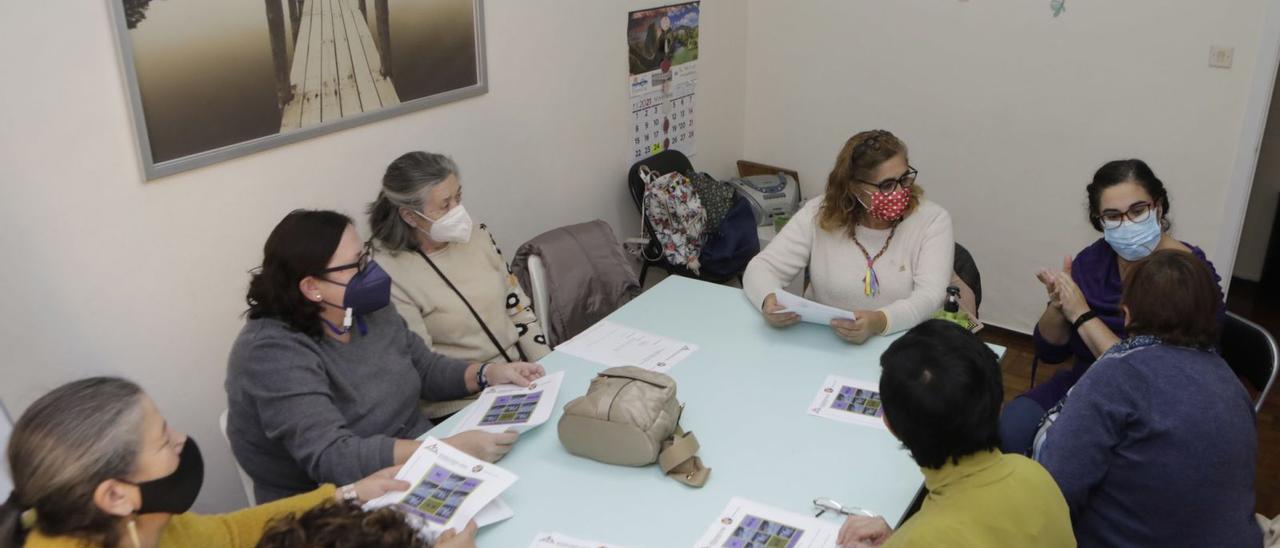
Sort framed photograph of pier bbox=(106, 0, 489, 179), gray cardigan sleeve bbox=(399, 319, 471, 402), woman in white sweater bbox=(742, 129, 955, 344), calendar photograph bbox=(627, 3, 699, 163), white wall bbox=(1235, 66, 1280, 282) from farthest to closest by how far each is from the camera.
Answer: white wall bbox=(1235, 66, 1280, 282) → calendar photograph bbox=(627, 3, 699, 163) → woman in white sweater bbox=(742, 129, 955, 344) → gray cardigan sleeve bbox=(399, 319, 471, 402) → framed photograph of pier bbox=(106, 0, 489, 179)

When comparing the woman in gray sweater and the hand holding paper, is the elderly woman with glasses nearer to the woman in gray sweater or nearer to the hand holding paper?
the hand holding paper

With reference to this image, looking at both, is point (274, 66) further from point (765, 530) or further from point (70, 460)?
point (765, 530)

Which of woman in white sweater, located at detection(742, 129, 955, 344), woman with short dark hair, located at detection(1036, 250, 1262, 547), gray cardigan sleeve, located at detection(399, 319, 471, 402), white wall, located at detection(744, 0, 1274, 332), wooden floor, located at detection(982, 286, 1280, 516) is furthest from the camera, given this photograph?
white wall, located at detection(744, 0, 1274, 332)

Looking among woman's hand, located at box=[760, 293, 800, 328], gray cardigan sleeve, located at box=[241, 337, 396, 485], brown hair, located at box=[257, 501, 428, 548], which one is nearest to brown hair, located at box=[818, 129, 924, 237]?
Answer: woman's hand, located at box=[760, 293, 800, 328]

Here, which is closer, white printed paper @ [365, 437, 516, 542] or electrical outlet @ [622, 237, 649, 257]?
white printed paper @ [365, 437, 516, 542]

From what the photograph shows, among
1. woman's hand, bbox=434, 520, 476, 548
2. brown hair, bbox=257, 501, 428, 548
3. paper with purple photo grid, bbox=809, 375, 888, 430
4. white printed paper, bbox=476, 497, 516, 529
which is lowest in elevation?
white printed paper, bbox=476, 497, 516, 529

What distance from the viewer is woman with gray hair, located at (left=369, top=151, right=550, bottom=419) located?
261 cm

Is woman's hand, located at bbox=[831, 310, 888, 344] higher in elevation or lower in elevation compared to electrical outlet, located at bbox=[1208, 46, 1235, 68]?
lower

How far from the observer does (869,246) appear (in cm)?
289

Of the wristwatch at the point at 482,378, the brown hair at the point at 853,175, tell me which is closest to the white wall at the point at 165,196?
the wristwatch at the point at 482,378

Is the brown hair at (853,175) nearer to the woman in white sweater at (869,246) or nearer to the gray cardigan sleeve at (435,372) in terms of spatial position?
the woman in white sweater at (869,246)

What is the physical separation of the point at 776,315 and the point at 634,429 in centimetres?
86

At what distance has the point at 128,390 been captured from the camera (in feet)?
4.91

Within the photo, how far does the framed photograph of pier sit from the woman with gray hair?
35 cm
